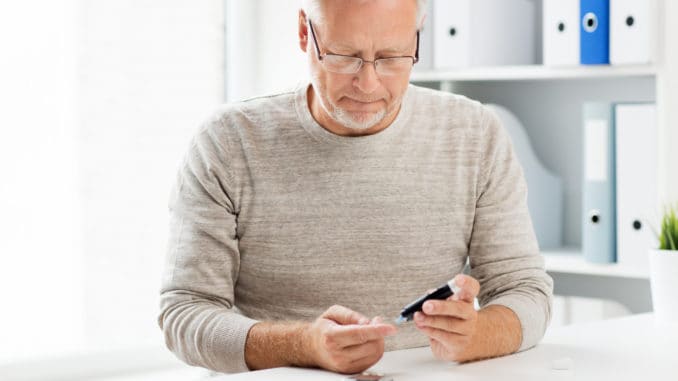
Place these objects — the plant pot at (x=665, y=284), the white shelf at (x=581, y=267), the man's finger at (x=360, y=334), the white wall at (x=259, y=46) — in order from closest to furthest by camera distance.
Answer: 1. the man's finger at (x=360, y=334)
2. the plant pot at (x=665, y=284)
3. the white shelf at (x=581, y=267)
4. the white wall at (x=259, y=46)

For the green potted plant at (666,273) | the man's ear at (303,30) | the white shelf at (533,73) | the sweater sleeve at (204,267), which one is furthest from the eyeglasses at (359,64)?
the white shelf at (533,73)

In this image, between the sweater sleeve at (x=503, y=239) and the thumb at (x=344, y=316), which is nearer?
the thumb at (x=344, y=316)

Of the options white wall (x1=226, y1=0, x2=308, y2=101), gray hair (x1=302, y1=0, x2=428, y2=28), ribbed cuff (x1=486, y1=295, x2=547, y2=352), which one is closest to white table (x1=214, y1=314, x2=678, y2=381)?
ribbed cuff (x1=486, y1=295, x2=547, y2=352)

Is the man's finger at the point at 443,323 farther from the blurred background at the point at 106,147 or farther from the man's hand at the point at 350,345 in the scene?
the blurred background at the point at 106,147

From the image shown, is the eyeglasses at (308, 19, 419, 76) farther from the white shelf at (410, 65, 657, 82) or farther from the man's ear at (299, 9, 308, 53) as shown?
the white shelf at (410, 65, 657, 82)

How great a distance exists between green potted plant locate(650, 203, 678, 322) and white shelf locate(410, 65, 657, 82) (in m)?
0.44

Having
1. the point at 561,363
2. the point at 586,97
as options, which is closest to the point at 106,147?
the point at 586,97

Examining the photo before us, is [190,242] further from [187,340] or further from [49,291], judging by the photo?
[49,291]

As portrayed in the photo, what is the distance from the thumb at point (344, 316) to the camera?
1549 millimetres

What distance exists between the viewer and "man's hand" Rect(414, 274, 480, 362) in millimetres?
1531

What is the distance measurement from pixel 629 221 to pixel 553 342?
2.52 ft

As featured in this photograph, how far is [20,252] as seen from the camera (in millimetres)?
2641

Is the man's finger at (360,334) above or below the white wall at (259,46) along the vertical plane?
below

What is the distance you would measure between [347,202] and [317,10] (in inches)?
14.1
